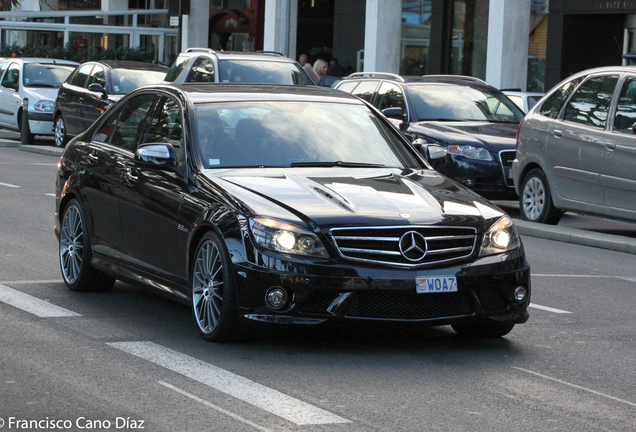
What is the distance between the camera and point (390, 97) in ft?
57.2

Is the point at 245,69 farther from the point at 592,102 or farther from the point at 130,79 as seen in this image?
the point at 592,102

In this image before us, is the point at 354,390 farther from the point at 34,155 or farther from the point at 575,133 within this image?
the point at 34,155

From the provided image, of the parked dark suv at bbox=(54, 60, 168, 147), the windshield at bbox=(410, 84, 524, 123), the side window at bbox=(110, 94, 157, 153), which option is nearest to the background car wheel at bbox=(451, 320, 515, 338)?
the side window at bbox=(110, 94, 157, 153)

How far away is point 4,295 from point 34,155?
632 inches

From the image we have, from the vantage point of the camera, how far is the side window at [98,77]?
76.6ft

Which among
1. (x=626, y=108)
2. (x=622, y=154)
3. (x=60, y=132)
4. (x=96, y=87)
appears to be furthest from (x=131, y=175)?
(x=60, y=132)

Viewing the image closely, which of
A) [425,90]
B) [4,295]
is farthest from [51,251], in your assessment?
[425,90]

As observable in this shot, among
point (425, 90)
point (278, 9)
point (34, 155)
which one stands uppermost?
point (278, 9)

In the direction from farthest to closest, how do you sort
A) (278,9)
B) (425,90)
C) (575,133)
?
(278,9) < (425,90) < (575,133)

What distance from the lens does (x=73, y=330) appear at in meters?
7.13

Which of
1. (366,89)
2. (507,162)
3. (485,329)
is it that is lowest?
(485,329)

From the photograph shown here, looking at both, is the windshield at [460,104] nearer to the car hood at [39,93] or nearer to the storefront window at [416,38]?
the car hood at [39,93]

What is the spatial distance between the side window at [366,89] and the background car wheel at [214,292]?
11286mm

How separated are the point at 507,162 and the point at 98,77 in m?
10.7
